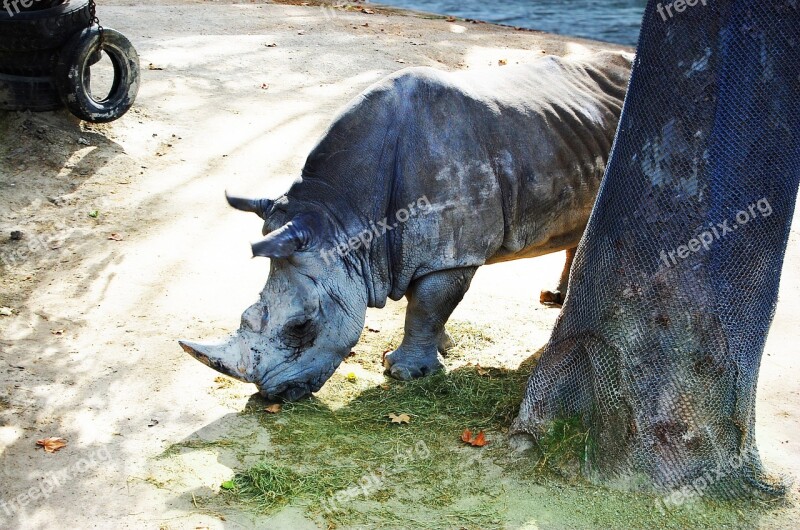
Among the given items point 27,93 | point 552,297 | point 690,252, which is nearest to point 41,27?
point 27,93

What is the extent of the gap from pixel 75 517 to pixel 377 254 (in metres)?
2.76

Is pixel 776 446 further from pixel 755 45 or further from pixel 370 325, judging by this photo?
pixel 370 325

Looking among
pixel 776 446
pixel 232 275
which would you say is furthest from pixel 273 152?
pixel 776 446

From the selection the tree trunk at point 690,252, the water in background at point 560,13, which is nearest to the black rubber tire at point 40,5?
the tree trunk at point 690,252

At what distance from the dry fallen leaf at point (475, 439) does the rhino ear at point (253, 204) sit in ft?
7.10

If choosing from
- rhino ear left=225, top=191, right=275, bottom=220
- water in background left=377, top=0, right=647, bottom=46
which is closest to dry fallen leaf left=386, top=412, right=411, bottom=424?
rhino ear left=225, top=191, right=275, bottom=220

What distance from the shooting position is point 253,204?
7223mm

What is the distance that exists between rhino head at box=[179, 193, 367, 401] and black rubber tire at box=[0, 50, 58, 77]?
19.2 ft

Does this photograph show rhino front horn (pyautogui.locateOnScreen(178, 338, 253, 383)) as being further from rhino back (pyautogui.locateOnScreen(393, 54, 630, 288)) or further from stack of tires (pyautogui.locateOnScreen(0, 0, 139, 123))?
stack of tires (pyautogui.locateOnScreen(0, 0, 139, 123))

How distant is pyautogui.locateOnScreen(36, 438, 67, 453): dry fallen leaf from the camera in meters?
6.53

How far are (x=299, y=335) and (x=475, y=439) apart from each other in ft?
4.75

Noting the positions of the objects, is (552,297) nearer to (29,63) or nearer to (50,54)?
(50,54)

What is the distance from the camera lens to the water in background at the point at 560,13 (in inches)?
1102

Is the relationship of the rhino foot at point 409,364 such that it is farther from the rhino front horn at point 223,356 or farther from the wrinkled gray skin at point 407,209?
the rhino front horn at point 223,356
